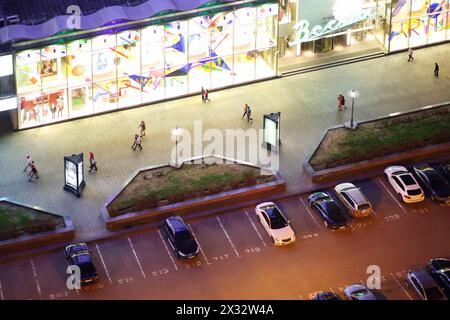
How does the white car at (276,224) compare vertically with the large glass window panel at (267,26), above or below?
below

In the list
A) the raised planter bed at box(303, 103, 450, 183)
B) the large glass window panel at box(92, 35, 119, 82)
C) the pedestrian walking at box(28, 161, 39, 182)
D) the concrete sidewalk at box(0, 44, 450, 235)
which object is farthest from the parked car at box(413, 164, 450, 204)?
the pedestrian walking at box(28, 161, 39, 182)

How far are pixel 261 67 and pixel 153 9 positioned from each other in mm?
11767

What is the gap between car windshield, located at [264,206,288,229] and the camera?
76438 mm

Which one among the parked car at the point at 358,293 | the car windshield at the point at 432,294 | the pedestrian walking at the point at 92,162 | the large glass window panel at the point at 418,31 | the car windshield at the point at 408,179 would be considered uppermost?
the large glass window panel at the point at 418,31

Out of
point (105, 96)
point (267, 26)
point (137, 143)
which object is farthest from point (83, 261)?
point (267, 26)

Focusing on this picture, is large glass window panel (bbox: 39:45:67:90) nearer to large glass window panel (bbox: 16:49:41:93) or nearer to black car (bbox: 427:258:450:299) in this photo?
large glass window panel (bbox: 16:49:41:93)

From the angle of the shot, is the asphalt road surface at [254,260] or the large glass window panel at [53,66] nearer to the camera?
the asphalt road surface at [254,260]

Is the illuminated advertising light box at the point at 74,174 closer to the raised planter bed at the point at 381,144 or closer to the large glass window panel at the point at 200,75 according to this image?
the large glass window panel at the point at 200,75

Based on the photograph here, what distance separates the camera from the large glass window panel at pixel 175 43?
288 feet

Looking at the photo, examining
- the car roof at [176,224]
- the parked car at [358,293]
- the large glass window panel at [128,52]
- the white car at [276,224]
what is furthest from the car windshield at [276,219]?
the large glass window panel at [128,52]

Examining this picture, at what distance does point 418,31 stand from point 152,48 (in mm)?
23112

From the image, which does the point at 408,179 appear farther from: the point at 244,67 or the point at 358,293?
the point at 244,67

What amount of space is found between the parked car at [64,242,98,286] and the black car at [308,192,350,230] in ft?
51.2

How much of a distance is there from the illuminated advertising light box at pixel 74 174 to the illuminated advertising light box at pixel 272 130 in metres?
13.6
